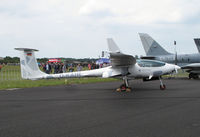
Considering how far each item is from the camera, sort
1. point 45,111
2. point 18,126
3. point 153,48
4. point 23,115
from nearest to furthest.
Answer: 1. point 18,126
2. point 23,115
3. point 45,111
4. point 153,48

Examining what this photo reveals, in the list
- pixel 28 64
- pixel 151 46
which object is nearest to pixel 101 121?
pixel 28 64

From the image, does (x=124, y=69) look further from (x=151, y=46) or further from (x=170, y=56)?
(x=151, y=46)

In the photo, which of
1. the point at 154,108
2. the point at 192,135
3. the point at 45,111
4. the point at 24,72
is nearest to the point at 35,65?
the point at 24,72

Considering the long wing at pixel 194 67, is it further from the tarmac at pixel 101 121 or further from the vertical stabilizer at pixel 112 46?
the tarmac at pixel 101 121

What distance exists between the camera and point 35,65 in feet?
50.3

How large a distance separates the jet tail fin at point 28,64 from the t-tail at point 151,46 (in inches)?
659

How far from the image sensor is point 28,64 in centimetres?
1507

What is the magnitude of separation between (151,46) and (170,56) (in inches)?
102

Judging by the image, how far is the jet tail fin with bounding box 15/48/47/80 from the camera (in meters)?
14.8

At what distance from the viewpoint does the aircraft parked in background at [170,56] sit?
86.6 feet

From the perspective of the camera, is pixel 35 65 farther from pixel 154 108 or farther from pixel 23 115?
pixel 154 108

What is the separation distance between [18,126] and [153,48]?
80.7 ft

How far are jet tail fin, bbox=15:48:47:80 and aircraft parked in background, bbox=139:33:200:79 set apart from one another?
1568 cm

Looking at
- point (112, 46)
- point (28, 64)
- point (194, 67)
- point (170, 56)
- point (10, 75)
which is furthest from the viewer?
point (10, 75)
